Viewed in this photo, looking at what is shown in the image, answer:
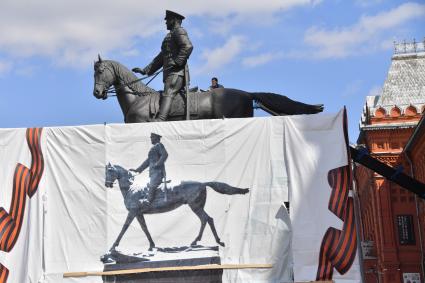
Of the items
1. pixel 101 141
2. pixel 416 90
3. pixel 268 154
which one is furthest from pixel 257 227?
pixel 416 90

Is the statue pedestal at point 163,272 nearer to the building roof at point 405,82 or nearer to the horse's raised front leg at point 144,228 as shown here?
the horse's raised front leg at point 144,228

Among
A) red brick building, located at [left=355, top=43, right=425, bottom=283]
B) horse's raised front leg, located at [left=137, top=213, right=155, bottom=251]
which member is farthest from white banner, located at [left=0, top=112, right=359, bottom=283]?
red brick building, located at [left=355, top=43, right=425, bottom=283]

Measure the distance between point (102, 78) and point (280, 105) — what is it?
432 cm

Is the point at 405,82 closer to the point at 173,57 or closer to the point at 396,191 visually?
the point at 396,191

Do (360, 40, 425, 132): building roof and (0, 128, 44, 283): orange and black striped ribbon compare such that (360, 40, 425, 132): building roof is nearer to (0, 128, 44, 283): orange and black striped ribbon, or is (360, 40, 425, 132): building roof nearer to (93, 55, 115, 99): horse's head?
(93, 55, 115, 99): horse's head

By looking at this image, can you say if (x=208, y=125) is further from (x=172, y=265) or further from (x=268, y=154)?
(x=172, y=265)

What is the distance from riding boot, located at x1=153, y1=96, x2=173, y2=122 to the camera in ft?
54.3

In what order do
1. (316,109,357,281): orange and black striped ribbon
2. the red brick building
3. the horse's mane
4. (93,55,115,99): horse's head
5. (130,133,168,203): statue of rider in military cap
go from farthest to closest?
the red brick building → the horse's mane → (93,55,115,99): horse's head → (130,133,168,203): statue of rider in military cap → (316,109,357,281): orange and black striped ribbon

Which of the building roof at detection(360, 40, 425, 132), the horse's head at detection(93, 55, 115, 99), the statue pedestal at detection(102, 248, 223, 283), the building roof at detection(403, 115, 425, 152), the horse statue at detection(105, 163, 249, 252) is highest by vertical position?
the building roof at detection(360, 40, 425, 132)

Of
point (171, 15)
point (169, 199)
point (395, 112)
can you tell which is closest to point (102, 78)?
point (171, 15)

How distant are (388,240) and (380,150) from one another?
5309mm

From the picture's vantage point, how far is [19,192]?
15.6 m

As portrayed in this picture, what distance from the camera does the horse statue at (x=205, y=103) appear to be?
1675cm

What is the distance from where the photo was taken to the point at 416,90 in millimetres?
47094
